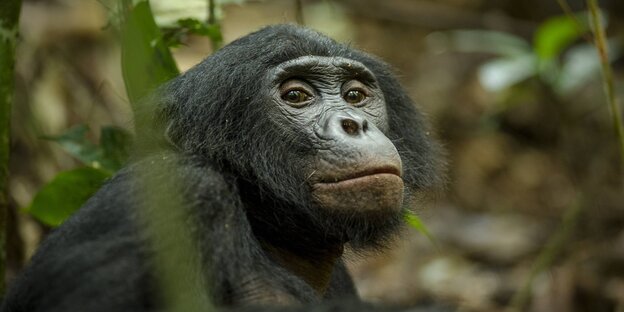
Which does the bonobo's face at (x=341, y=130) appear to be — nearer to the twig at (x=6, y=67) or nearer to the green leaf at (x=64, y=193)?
the green leaf at (x=64, y=193)

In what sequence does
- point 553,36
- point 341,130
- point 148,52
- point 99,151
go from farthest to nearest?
point 553,36 < point 99,151 < point 148,52 < point 341,130

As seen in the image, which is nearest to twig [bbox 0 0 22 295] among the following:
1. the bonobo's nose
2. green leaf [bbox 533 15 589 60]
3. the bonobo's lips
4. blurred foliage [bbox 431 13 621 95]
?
the bonobo's nose

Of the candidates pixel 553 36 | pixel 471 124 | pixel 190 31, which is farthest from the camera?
pixel 471 124

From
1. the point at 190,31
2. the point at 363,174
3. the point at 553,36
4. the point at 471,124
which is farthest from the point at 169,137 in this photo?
the point at 471,124

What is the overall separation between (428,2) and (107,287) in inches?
419

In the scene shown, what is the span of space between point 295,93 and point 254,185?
541 millimetres

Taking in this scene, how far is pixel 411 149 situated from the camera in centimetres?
526

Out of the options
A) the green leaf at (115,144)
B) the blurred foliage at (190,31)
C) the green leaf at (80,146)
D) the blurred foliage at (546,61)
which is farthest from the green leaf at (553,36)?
the green leaf at (80,146)

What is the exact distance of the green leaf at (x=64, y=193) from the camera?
207 inches

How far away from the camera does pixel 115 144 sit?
5.65 m

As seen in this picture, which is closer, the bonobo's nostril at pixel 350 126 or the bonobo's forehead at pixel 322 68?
the bonobo's nostril at pixel 350 126

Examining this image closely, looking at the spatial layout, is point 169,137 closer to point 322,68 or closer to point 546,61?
point 322,68

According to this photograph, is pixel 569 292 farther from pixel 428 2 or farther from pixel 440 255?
pixel 428 2

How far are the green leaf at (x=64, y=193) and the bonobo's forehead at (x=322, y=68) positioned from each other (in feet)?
4.44
